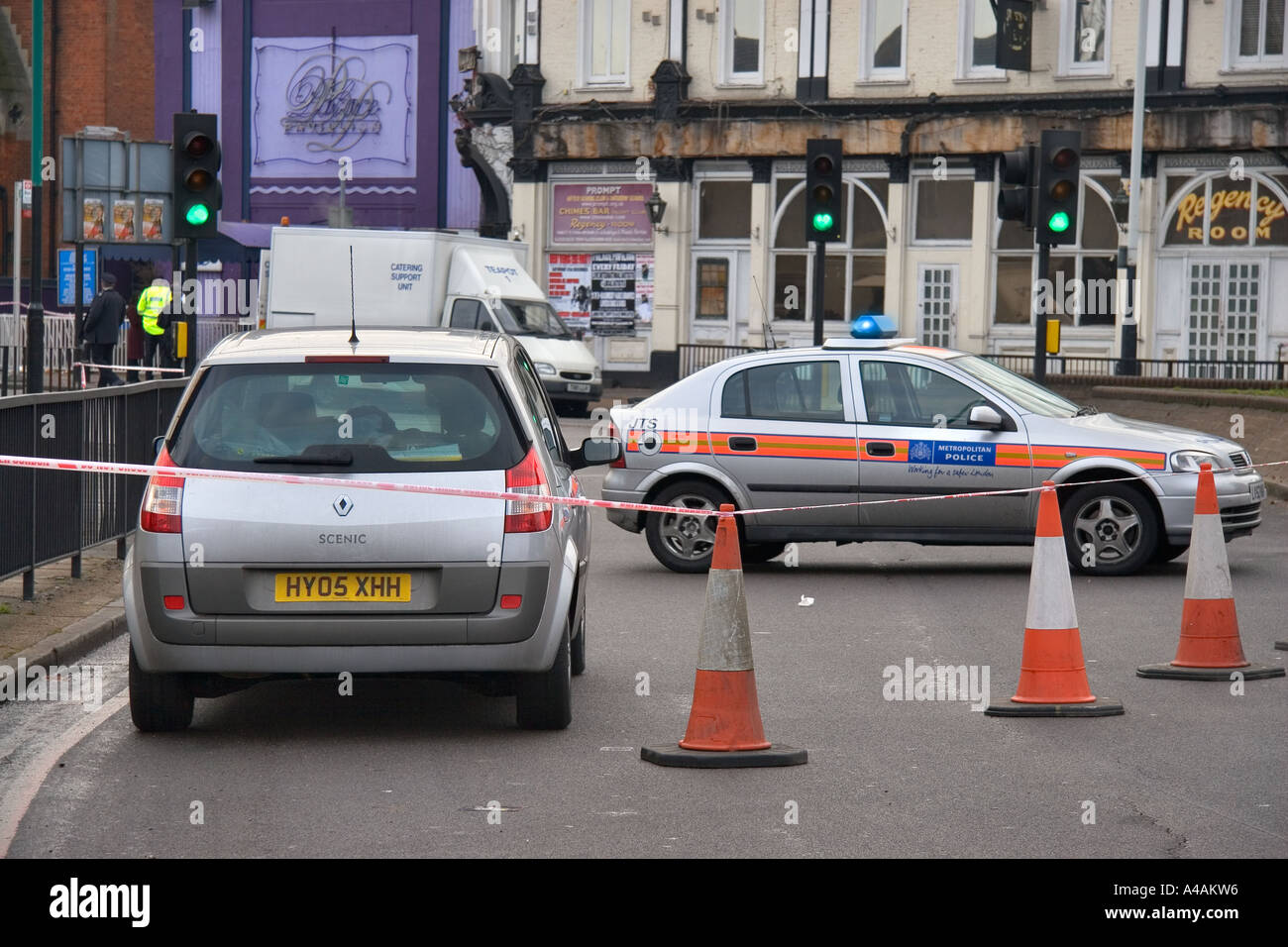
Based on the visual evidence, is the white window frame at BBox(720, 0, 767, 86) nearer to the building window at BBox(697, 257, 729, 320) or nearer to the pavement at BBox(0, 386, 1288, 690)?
the building window at BBox(697, 257, 729, 320)

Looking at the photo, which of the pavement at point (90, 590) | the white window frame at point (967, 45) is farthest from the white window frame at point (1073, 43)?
the pavement at point (90, 590)

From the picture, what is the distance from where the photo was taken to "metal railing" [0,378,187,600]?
10.6m

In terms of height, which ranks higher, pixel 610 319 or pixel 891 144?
pixel 891 144

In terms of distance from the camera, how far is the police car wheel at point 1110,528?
43.0ft

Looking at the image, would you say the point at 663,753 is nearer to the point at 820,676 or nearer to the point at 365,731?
the point at 365,731

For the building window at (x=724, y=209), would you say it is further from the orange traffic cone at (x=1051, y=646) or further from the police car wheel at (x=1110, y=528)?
the orange traffic cone at (x=1051, y=646)

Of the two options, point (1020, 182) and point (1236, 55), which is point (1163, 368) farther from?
point (1020, 182)

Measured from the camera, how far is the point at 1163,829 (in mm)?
6305

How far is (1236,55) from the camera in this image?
3259 cm

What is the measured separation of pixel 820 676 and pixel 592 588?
373 cm

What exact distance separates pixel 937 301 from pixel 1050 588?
27236 millimetres

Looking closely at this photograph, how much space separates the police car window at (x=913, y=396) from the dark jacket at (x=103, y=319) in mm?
18499

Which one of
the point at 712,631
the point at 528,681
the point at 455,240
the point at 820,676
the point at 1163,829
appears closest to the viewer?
→ the point at 1163,829
